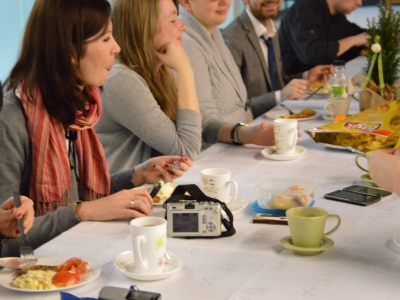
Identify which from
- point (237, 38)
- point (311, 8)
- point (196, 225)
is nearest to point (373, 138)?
point (196, 225)

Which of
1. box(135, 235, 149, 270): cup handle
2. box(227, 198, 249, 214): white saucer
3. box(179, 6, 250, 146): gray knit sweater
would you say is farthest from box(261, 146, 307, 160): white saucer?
box(135, 235, 149, 270): cup handle

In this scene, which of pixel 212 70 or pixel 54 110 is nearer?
pixel 54 110

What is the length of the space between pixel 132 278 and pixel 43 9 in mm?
892

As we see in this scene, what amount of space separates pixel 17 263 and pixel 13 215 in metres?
0.20

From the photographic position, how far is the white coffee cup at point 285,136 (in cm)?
201

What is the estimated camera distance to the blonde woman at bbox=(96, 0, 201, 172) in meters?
2.11

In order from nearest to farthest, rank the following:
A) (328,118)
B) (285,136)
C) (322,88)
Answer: (285,136) → (328,118) → (322,88)

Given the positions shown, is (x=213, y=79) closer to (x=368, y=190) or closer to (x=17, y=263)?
(x=368, y=190)

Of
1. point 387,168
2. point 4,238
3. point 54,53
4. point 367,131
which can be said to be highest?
point 54,53

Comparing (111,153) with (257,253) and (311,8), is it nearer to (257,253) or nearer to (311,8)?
(257,253)

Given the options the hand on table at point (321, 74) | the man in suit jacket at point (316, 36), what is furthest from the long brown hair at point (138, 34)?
the man in suit jacket at point (316, 36)

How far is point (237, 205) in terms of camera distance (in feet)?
5.05

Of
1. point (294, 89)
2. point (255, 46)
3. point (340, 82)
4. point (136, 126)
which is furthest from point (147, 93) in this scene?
point (255, 46)

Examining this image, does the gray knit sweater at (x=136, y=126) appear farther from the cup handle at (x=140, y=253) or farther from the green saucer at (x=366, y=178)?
the cup handle at (x=140, y=253)
